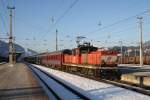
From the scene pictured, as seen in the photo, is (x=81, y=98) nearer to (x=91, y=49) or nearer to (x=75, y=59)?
(x=91, y=49)

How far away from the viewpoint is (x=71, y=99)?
48.4 feet

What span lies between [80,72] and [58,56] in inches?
510

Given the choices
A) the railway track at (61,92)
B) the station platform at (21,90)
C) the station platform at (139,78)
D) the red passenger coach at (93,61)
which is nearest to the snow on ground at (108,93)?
the railway track at (61,92)

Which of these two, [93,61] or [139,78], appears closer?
[139,78]

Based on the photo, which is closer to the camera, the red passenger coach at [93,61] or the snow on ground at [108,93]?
the snow on ground at [108,93]

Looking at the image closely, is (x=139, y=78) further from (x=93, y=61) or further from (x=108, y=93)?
(x=93, y=61)

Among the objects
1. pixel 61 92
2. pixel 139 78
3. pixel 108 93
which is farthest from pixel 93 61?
pixel 108 93

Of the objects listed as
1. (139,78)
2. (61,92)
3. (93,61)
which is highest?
(93,61)

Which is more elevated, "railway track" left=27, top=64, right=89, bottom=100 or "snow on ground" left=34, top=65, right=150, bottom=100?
"snow on ground" left=34, top=65, right=150, bottom=100

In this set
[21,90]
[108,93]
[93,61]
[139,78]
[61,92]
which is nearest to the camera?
[108,93]

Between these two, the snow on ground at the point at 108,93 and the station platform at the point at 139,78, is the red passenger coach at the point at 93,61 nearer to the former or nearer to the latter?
the station platform at the point at 139,78

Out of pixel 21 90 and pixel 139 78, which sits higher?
pixel 139 78

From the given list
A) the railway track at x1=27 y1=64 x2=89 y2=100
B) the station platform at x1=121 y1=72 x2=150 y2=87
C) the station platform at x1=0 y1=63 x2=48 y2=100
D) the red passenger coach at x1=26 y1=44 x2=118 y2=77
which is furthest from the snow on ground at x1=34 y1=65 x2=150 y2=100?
the red passenger coach at x1=26 y1=44 x2=118 y2=77

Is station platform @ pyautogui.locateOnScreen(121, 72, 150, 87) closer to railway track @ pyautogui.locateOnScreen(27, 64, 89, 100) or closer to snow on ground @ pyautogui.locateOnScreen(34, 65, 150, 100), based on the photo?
snow on ground @ pyautogui.locateOnScreen(34, 65, 150, 100)
